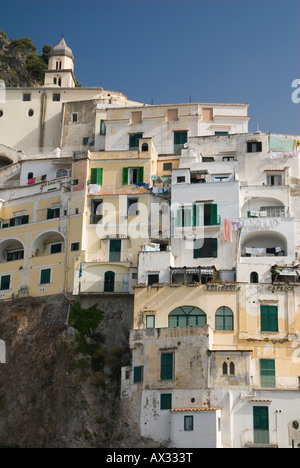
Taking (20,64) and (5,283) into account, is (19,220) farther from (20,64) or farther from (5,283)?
(20,64)

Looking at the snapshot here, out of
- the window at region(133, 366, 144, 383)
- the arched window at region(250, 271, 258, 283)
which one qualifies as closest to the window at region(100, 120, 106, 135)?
the arched window at region(250, 271, 258, 283)

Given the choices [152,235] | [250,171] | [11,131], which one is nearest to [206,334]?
[152,235]

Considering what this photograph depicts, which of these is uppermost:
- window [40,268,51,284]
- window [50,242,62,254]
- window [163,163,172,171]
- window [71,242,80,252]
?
window [163,163,172,171]

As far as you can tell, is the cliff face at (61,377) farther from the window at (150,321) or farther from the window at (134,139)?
the window at (134,139)

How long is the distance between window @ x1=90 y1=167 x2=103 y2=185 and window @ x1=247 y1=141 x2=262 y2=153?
36.5ft

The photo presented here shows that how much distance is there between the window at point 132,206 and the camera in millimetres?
63000

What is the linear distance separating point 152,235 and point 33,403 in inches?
566

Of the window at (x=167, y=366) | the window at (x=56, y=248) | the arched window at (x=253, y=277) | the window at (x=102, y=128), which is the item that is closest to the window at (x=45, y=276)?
the window at (x=56, y=248)

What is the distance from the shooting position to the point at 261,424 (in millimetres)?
51062

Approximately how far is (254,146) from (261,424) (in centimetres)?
2316

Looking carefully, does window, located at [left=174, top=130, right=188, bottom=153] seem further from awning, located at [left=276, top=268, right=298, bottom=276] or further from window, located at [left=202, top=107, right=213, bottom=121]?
awning, located at [left=276, top=268, right=298, bottom=276]

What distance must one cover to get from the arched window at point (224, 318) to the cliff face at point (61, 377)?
20.9 feet

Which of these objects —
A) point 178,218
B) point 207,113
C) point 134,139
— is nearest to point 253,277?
point 178,218

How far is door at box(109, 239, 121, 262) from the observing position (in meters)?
61.5
